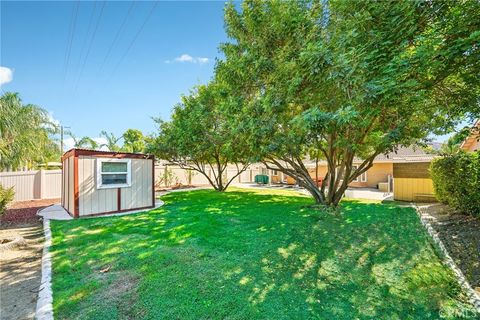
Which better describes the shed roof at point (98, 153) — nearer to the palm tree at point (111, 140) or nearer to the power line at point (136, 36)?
the power line at point (136, 36)

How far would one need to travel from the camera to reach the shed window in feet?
27.2

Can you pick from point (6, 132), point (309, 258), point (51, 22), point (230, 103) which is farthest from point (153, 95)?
point (309, 258)

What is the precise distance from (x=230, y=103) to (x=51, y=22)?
23.9ft

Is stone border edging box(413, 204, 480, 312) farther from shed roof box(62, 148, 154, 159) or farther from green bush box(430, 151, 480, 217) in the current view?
shed roof box(62, 148, 154, 159)

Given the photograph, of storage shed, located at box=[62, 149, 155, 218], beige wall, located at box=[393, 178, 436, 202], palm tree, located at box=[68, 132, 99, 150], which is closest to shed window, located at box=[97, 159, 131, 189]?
storage shed, located at box=[62, 149, 155, 218]

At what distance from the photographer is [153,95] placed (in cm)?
1351

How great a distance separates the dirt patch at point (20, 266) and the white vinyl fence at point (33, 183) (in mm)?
5820

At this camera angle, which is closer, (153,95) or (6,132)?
(6,132)

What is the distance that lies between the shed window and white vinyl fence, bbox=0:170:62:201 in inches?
287

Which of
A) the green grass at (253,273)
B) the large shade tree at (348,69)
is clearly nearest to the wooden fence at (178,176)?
the green grass at (253,273)

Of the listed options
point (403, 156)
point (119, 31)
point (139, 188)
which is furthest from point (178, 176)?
point (403, 156)

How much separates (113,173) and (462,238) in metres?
10.0

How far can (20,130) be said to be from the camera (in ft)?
41.9

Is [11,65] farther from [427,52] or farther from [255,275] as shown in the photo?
[427,52]
